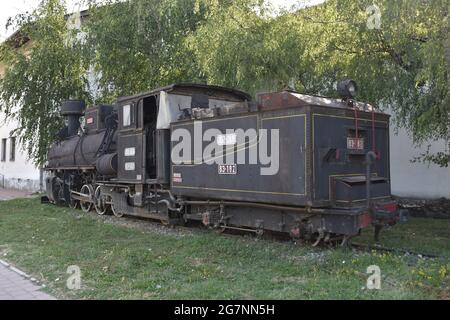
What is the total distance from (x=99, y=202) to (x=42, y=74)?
5.66 m

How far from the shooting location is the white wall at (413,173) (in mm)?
13883

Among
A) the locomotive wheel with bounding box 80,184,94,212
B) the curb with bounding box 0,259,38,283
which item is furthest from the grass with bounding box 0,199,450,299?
the locomotive wheel with bounding box 80,184,94,212

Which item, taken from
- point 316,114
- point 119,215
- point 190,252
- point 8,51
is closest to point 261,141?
point 316,114

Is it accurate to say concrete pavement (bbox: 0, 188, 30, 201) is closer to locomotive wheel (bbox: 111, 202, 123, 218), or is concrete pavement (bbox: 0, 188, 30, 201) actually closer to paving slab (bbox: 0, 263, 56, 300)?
locomotive wheel (bbox: 111, 202, 123, 218)

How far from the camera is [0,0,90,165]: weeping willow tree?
51.6ft

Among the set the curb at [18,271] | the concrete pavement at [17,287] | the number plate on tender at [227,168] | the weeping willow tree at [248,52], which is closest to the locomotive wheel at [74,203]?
the weeping willow tree at [248,52]

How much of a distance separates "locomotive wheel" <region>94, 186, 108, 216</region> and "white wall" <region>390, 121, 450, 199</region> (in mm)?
8495

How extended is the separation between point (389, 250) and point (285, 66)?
4.17 metres

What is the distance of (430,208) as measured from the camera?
496 inches

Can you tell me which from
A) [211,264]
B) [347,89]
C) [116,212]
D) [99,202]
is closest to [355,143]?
[347,89]

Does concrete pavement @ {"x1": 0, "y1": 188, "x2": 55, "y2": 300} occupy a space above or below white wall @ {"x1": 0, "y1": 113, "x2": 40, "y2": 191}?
below

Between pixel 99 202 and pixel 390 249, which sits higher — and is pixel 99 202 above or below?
above

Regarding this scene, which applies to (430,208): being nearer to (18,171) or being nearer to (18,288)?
(18,288)

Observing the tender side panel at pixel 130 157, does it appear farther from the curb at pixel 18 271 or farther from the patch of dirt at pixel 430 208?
the patch of dirt at pixel 430 208
